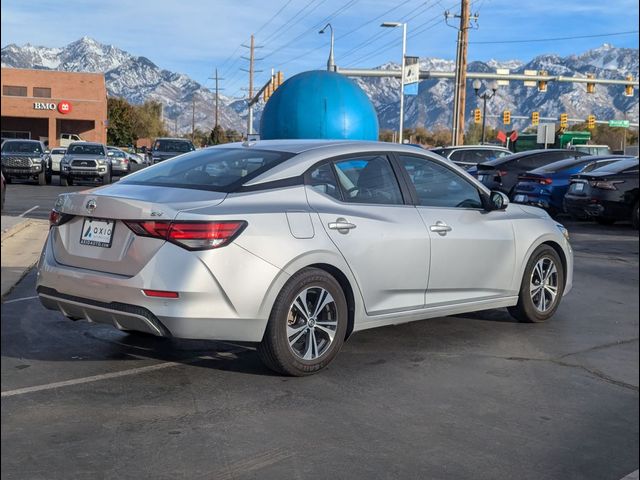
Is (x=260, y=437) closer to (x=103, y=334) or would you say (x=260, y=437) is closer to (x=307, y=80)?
(x=103, y=334)

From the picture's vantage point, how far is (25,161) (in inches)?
1020

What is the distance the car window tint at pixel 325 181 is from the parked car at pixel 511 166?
13.6 metres

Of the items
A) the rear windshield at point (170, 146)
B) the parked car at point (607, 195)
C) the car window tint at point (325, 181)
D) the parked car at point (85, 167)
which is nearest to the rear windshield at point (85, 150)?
the parked car at point (85, 167)

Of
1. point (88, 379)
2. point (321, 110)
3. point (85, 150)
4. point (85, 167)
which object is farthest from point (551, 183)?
point (85, 150)

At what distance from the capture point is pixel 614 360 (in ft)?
17.1

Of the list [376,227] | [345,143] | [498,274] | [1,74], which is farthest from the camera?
[498,274]

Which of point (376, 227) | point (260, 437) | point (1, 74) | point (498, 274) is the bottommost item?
point (260, 437)

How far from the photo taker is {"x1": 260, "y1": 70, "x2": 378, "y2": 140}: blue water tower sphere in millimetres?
12367

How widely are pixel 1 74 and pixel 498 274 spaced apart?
5.22 metres

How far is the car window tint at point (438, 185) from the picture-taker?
5914 mm

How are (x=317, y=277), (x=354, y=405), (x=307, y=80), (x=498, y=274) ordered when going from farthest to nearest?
(x=307, y=80)
(x=498, y=274)
(x=317, y=277)
(x=354, y=405)

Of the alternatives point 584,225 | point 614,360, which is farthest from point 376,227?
point 584,225

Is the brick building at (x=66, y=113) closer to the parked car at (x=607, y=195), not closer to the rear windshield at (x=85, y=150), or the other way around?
the rear windshield at (x=85, y=150)

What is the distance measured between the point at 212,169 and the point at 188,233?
0.92 meters
